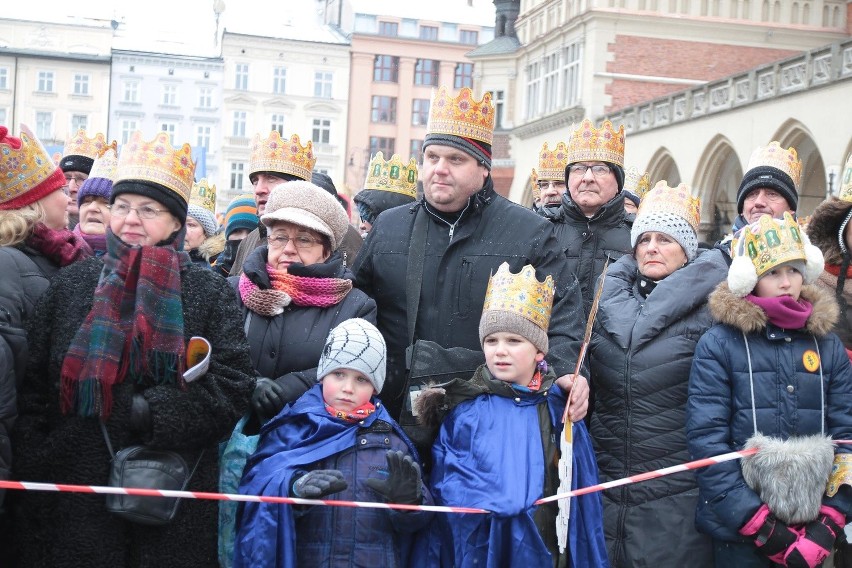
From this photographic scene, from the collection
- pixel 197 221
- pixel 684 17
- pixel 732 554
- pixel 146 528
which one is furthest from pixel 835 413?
pixel 684 17

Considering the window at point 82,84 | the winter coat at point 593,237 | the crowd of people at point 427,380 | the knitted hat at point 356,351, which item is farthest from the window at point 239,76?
the knitted hat at point 356,351

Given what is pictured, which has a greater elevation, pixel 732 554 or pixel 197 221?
pixel 197 221

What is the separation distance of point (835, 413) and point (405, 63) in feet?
211

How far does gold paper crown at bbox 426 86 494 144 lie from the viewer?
5.12 metres

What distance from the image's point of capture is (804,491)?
4.54 meters

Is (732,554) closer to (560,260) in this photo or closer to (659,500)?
(659,500)

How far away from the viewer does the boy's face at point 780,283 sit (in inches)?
190

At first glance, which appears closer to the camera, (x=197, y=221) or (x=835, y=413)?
(x=835, y=413)

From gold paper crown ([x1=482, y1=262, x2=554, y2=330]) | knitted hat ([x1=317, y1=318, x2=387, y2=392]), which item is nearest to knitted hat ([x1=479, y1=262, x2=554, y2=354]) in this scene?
gold paper crown ([x1=482, y1=262, x2=554, y2=330])

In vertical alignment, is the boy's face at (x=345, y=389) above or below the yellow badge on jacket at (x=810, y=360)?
below

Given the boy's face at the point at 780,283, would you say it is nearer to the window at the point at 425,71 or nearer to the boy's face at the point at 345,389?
the boy's face at the point at 345,389

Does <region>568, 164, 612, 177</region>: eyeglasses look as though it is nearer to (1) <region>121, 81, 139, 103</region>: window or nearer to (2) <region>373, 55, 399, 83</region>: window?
(1) <region>121, 81, 139, 103</region>: window

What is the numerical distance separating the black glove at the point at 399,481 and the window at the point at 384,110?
62895 millimetres

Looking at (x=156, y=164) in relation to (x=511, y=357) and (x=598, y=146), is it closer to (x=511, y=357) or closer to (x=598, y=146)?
(x=511, y=357)
